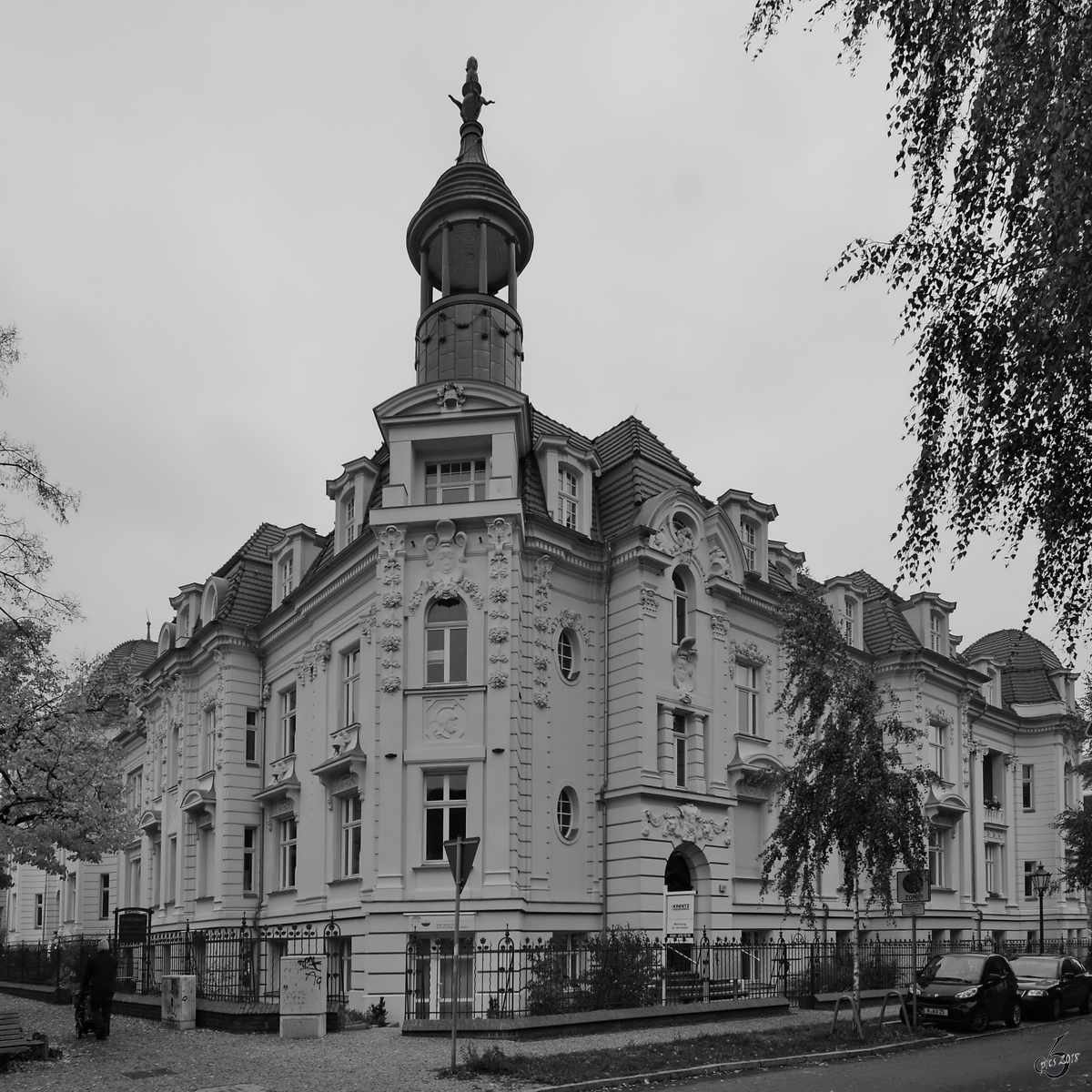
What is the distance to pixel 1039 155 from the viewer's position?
10.3 m

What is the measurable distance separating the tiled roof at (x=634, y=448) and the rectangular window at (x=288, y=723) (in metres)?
11.1

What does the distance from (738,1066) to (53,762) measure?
13.9 metres

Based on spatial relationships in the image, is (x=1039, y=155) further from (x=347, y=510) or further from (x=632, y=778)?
(x=347, y=510)

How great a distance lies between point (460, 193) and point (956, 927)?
29.1m

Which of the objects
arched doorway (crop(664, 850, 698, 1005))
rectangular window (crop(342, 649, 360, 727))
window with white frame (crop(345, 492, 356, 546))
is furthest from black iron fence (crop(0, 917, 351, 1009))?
window with white frame (crop(345, 492, 356, 546))

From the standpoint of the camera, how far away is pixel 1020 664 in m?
54.6

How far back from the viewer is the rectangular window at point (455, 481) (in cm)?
2834

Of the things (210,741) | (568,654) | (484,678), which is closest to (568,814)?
(568,654)

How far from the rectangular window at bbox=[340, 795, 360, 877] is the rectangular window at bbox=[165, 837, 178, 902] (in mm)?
12324

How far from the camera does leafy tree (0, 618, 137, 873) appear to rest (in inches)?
836

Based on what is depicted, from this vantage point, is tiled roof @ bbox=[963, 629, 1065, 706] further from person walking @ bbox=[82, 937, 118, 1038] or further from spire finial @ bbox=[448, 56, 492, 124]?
person walking @ bbox=[82, 937, 118, 1038]

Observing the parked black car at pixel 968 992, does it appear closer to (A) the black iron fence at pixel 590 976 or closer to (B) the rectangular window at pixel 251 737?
(A) the black iron fence at pixel 590 976

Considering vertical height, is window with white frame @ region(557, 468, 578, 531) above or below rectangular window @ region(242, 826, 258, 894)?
above

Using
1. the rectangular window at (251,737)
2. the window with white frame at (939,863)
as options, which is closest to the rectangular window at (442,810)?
the rectangular window at (251,737)
